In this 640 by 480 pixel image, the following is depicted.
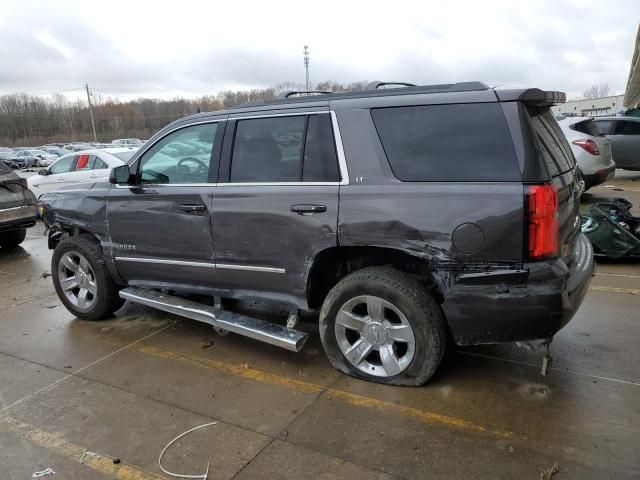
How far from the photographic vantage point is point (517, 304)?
9.73 ft

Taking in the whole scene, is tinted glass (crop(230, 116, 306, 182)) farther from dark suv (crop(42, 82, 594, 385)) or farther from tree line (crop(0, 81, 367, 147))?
tree line (crop(0, 81, 367, 147))

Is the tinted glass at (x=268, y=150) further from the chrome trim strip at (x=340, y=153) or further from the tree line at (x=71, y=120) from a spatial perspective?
the tree line at (x=71, y=120)

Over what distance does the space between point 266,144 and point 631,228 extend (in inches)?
210

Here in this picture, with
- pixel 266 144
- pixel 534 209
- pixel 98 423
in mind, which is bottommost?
pixel 98 423

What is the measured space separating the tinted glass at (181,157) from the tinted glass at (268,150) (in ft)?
0.98

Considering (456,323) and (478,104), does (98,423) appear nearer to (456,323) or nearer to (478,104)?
(456,323)

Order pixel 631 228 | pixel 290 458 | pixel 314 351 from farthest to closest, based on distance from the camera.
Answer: pixel 631 228, pixel 314 351, pixel 290 458

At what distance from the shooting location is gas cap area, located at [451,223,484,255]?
9.77 feet

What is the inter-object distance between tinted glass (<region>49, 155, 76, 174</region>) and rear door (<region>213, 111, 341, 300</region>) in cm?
909

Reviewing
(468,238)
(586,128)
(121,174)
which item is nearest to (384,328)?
(468,238)

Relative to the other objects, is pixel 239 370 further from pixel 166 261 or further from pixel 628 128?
pixel 628 128

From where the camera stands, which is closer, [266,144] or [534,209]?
[534,209]

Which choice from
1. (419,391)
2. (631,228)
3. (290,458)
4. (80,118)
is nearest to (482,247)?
(419,391)

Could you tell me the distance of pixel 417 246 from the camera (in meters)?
3.16
